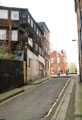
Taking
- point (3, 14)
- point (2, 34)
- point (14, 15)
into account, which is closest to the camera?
point (2, 34)

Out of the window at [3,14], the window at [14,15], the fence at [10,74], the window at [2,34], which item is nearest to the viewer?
the fence at [10,74]

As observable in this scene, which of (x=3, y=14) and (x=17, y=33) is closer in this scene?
(x=17, y=33)

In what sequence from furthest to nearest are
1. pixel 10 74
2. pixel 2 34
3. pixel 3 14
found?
pixel 3 14
pixel 2 34
pixel 10 74

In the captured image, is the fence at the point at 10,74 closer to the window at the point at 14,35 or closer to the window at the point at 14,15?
the window at the point at 14,35

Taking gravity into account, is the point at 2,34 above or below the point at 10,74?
above

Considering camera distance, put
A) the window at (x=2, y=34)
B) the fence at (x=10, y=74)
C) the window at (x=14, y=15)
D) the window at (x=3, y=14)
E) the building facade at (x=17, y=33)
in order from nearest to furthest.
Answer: the fence at (x=10, y=74), the building facade at (x=17, y=33), the window at (x=2, y=34), the window at (x=3, y=14), the window at (x=14, y=15)

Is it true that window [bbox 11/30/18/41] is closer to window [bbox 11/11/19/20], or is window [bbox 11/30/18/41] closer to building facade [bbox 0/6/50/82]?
building facade [bbox 0/6/50/82]

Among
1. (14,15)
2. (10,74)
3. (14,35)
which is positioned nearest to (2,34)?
(14,35)

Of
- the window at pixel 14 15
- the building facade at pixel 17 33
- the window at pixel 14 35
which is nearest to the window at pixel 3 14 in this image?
the building facade at pixel 17 33

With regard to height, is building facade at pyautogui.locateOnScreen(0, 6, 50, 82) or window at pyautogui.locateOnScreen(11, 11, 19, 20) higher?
window at pyautogui.locateOnScreen(11, 11, 19, 20)

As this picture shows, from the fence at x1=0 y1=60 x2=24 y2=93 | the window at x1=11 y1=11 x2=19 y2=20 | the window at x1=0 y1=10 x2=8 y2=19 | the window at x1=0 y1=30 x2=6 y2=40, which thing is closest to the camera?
the fence at x1=0 y1=60 x2=24 y2=93

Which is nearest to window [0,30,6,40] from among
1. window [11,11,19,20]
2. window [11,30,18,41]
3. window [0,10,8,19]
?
window [11,30,18,41]

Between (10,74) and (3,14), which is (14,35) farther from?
(10,74)

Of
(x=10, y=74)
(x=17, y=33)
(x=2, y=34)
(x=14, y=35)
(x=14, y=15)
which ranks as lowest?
(x=10, y=74)
